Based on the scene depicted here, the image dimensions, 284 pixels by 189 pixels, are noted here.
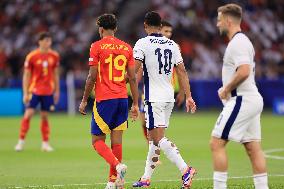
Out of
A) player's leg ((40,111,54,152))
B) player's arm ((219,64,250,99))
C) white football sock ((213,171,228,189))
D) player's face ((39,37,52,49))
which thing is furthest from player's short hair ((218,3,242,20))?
player's leg ((40,111,54,152))

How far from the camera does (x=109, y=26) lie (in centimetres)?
1093

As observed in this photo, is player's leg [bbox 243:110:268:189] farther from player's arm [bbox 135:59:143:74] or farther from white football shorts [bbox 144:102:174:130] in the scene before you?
player's arm [bbox 135:59:143:74]

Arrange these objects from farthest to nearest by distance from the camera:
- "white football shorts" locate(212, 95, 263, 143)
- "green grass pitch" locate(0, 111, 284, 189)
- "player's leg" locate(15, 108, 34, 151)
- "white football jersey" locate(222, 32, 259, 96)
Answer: "player's leg" locate(15, 108, 34, 151), "green grass pitch" locate(0, 111, 284, 189), "white football shorts" locate(212, 95, 263, 143), "white football jersey" locate(222, 32, 259, 96)

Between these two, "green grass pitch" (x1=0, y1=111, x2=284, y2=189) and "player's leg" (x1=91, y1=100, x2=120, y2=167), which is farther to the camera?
"green grass pitch" (x1=0, y1=111, x2=284, y2=189)

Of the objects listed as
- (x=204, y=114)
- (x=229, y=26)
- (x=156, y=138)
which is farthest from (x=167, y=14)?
(x=229, y=26)

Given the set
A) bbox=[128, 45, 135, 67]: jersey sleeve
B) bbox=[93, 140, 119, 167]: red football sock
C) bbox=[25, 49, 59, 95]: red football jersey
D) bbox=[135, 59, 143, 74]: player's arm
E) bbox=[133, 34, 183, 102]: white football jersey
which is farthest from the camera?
bbox=[25, 49, 59, 95]: red football jersey

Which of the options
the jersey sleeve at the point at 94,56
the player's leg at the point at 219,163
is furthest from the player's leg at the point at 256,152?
the jersey sleeve at the point at 94,56

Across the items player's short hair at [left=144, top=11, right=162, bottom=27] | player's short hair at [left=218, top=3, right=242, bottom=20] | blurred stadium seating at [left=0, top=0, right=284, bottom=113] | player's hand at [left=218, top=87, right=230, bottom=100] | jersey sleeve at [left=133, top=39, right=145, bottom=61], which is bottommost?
player's hand at [left=218, top=87, right=230, bottom=100]

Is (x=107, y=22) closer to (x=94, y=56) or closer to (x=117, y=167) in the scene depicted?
(x=94, y=56)

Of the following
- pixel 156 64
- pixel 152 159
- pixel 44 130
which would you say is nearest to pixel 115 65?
pixel 156 64

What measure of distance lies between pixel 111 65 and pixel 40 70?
7579 millimetres

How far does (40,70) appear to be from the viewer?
18219mm

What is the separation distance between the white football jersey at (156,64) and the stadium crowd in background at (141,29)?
811 inches

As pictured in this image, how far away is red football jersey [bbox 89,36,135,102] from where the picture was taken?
10.8m
